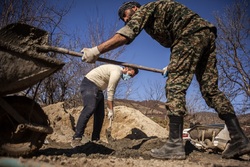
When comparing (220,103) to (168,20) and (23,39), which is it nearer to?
(168,20)

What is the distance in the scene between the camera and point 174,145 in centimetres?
269

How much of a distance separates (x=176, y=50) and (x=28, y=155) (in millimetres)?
1884

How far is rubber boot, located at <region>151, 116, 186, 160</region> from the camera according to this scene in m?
2.65

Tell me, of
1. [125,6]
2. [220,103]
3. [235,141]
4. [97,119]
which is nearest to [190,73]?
[220,103]

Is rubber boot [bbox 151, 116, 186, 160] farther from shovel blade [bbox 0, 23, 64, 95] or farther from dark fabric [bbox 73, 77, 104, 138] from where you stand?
dark fabric [bbox 73, 77, 104, 138]

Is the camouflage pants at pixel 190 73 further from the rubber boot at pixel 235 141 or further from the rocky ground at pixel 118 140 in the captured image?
the rocky ground at pixel 118 140

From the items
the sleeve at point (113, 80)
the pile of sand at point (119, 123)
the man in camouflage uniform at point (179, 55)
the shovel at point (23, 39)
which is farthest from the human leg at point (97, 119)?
the shovel at point (23, 39)

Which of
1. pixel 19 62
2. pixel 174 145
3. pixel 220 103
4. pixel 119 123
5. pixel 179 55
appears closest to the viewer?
pixel 19 62

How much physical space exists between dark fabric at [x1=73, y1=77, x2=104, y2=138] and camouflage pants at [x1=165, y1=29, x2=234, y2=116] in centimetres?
186

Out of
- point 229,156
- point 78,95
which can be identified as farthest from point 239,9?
point 229,156

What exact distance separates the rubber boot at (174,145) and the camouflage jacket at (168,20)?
0.91m

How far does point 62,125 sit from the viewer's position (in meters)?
5.66

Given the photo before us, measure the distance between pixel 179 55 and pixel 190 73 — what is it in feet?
0.76

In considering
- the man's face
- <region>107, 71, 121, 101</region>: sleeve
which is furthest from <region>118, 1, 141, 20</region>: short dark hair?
<region>107, 71, 121, 101</region>: sleeve
